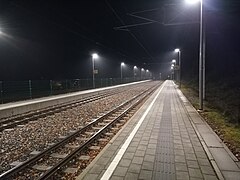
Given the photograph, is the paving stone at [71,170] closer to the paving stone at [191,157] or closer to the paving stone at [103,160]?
the paving stone at [103,160]

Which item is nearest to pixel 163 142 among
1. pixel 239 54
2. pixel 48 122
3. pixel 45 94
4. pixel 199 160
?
A: pixel 199 160

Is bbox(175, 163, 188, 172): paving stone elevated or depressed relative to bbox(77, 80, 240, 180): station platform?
depressed

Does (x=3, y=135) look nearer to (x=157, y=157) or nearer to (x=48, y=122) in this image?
(x=48, y=122)

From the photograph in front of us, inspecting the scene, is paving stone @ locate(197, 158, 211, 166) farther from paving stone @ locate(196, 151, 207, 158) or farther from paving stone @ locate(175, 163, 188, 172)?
paving stone @ locate(175, 163, 188, 172)

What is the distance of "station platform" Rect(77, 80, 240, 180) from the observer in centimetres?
511

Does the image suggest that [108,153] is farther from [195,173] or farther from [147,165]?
[195,173]

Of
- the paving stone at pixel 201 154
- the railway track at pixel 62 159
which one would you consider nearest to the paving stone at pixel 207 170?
the paving stone at pixel 201 154

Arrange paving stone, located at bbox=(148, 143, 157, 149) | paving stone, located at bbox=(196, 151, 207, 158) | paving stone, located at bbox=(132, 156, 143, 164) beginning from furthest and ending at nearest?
paving stone, located at bbox=(148, 143, 157, 149) → paving stone, located at bbox=(196, 151, 207, 158) → paving stone, located at bbox=(132, 156, 143, 164)

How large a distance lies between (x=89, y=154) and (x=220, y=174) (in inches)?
134

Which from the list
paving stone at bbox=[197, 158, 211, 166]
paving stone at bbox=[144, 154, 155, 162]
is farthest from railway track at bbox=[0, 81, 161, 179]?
paving stone at bbox=[197, 158, 211, 166]

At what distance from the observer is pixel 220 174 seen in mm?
5016

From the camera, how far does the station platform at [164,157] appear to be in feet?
16.8

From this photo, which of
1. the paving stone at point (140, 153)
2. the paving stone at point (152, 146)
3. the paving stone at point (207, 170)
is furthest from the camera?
the paving stone at point (152, 146)

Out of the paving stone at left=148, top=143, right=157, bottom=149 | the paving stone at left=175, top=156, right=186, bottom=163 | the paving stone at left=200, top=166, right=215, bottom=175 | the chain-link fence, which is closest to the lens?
the paving stone at left=200, top=166, right=215, bottom=175
